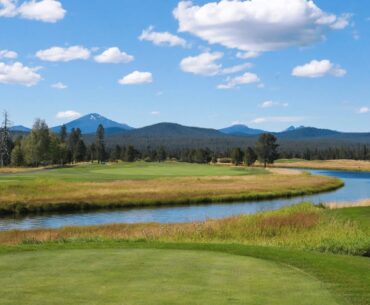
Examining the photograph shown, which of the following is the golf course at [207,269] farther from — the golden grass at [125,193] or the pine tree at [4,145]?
the pine tree at [4,145]

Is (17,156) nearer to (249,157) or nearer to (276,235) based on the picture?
(249,157)

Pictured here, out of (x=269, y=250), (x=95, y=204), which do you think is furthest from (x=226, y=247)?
(x=95, y=204)

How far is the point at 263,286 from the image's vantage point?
11094 mm

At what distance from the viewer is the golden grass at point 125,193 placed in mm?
52406

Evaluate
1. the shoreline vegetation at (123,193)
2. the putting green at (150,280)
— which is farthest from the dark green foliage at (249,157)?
the putting green at (150,280)

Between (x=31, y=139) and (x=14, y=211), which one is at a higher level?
(x=31, y=139)

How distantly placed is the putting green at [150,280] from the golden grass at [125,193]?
37298mm

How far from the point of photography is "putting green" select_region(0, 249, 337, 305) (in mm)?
9891

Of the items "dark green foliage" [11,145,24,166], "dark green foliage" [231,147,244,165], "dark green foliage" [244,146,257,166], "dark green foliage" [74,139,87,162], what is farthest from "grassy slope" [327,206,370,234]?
"dark green foliage" [231,147,244,165]

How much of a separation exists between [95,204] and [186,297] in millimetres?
45105

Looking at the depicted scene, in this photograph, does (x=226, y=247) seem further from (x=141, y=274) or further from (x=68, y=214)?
(x=68, y=214)

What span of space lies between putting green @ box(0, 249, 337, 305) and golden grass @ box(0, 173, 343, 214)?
37.3 m

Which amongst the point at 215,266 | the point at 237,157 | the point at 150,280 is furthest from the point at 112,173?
the point at 237,157

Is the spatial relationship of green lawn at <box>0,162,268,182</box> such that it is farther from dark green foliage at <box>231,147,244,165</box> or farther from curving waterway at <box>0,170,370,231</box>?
dark green foliage at <box>231,147,244,165</box>
